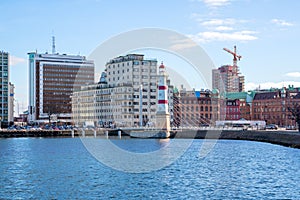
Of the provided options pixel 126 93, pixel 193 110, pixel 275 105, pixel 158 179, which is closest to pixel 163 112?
pixel 126 93

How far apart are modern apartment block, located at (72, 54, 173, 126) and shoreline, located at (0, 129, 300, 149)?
79.7 feet

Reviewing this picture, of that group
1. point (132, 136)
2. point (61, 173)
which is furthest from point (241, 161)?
point (132, 136)

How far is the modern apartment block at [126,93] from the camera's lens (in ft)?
589

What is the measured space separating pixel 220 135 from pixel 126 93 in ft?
186

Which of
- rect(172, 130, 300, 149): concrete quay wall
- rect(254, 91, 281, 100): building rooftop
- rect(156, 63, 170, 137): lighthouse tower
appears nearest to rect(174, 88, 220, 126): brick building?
rect(254, 91, 281, 100): building rooftop

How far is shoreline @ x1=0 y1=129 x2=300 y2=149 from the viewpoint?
96250 millimetres

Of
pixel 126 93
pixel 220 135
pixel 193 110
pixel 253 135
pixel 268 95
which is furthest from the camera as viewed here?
pixel 268 95

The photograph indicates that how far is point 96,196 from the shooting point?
41.4m

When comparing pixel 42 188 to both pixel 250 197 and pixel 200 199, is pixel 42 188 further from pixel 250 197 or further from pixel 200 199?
pixel 250 197

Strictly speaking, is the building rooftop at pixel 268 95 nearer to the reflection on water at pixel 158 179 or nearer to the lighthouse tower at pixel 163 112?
the lighthouse tower at pixel 163 112

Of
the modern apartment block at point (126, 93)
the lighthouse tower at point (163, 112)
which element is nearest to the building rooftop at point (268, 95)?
the modern apartment block at point (126, 93)

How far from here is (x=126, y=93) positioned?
179500 millimetres

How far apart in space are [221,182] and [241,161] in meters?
20.5

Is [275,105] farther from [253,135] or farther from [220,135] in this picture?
[253,135]
